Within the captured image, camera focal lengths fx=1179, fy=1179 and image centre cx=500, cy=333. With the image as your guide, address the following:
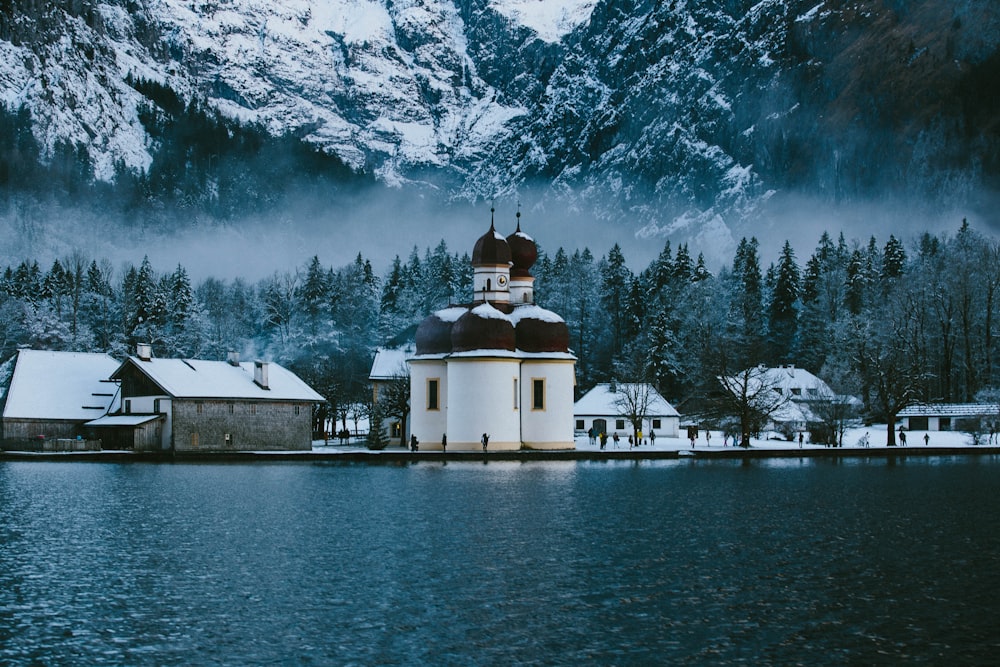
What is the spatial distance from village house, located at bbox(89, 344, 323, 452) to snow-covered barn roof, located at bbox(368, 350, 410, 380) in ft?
51.1

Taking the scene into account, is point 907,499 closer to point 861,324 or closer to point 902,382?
point 902,382

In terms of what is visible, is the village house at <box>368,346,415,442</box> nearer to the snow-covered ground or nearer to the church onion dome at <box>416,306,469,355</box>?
the snow-covered ground

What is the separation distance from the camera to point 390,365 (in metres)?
92.3

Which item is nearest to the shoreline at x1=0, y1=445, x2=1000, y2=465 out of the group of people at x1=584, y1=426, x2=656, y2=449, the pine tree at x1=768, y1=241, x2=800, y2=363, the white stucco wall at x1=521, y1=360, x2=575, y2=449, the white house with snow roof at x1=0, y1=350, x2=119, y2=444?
the white stucco wall at x1=521, y1=360, x2=575, y2=449

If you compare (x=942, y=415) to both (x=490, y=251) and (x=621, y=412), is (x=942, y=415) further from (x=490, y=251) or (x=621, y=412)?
(x=490, y=251)

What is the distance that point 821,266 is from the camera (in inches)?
5089

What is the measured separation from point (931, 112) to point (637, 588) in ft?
600

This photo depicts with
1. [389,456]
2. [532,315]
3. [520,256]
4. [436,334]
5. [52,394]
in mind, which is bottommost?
[389,456]

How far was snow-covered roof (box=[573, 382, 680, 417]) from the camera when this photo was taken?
294 ft

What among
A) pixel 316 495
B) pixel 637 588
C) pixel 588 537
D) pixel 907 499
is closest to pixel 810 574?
pixel 637 588

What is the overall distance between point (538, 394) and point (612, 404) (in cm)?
2123

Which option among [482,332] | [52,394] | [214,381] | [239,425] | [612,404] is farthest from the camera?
[612,404]

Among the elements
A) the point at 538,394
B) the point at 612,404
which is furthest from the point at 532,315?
the point at 612,404

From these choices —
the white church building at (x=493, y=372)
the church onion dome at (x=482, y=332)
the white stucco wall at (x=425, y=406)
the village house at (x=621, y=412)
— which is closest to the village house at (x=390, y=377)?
the white stucco wall at (x=425, y=406)
